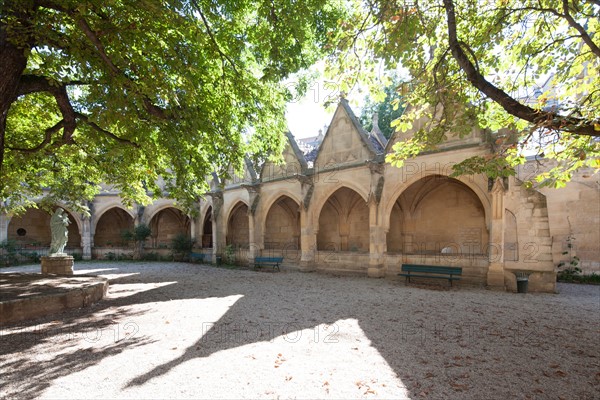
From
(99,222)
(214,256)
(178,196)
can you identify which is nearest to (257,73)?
(178,196)

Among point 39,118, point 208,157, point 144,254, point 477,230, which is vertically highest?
point 39,118

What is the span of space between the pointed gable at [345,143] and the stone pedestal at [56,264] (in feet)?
35.0

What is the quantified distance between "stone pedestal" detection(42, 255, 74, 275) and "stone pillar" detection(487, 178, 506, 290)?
47.8ft

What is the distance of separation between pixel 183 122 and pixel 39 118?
220 inches

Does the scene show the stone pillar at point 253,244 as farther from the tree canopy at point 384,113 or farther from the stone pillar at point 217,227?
the tree canopy at point 384,113

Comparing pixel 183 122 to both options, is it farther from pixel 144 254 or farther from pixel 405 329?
pixel 144 254

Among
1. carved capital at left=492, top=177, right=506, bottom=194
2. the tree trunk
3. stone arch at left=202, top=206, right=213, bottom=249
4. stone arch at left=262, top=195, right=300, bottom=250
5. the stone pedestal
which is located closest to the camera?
the tree trunk

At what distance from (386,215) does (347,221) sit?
4.49 metres

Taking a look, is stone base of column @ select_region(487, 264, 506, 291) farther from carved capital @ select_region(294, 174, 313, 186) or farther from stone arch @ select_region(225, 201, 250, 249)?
stone arch @ select_region(225, 201, 250, 249)

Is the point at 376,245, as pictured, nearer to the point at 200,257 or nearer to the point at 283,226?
the point at 283,226

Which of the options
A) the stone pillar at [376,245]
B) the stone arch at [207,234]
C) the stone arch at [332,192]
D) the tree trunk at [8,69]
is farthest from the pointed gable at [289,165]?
the tree trunk at [8,69]

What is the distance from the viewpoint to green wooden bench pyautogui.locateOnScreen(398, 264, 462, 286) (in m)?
9.30

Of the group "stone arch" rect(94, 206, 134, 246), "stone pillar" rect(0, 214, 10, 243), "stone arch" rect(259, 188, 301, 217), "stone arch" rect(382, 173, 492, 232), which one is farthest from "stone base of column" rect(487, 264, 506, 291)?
"stone pillar" rect(0, 214, 10, 243)

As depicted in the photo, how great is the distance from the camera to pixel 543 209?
27.9ft
